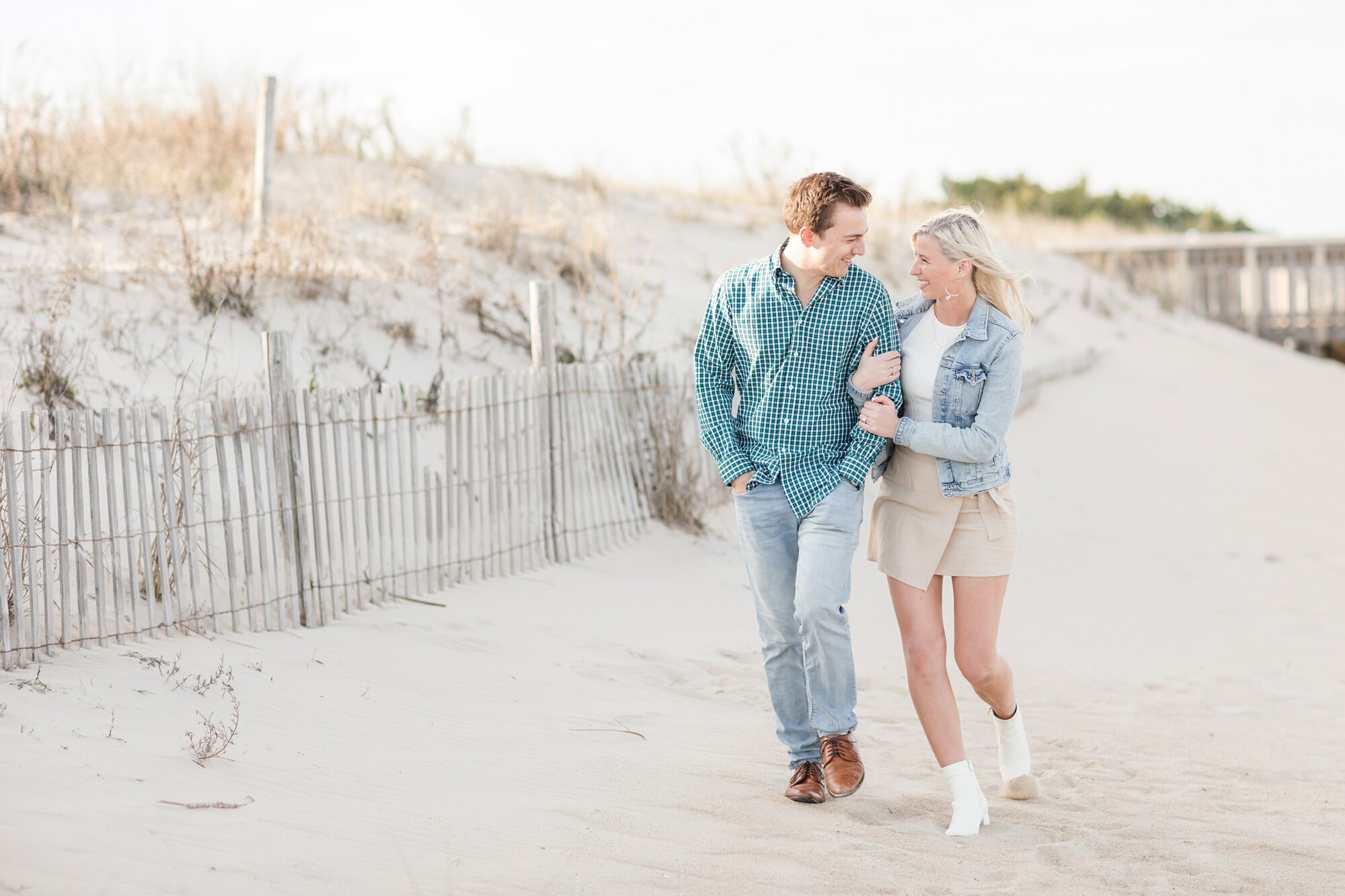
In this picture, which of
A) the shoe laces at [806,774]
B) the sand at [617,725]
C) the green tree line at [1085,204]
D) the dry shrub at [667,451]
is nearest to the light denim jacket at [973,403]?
the shoe laces at [806,774]

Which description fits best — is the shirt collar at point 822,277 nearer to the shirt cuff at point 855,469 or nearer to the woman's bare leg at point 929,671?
the shirt cuff at point 855,469

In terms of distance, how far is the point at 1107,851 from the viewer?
364cm

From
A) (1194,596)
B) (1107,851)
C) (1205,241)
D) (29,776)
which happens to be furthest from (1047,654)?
(1205,241)

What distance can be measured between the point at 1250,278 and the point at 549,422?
20120 mm

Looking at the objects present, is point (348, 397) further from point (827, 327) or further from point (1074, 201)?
point (1074, 201)

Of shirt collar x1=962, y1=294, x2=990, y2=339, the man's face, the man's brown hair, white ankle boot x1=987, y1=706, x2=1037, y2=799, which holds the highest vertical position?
the man's brown hair

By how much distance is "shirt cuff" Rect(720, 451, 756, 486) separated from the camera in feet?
12.3

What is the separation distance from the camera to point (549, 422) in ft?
23.2

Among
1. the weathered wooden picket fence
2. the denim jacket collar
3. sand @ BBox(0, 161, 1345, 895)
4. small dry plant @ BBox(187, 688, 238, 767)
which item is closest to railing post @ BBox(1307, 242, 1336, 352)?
sand @ BBox(0, 161, 1345, 895)

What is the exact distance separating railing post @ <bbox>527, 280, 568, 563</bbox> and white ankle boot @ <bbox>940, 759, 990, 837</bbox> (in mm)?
3816

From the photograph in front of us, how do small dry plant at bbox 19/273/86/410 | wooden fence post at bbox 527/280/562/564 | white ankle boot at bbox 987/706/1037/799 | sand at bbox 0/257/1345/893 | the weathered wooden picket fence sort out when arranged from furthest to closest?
wooden fence post at bbox 527/280/562/564
small dry plant at bbox 19/273/86/410
the weathered wooden picket fence
white ankle boot at bbox 987/706/1037/799
sand at bbox 0/257/1345/893

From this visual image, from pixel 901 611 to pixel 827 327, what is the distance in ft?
2.89

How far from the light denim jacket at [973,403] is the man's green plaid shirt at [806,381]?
4.6 inches

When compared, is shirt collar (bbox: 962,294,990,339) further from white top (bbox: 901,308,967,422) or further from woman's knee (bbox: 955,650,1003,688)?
woman's knee (bbox: 955,650,1003,688)
